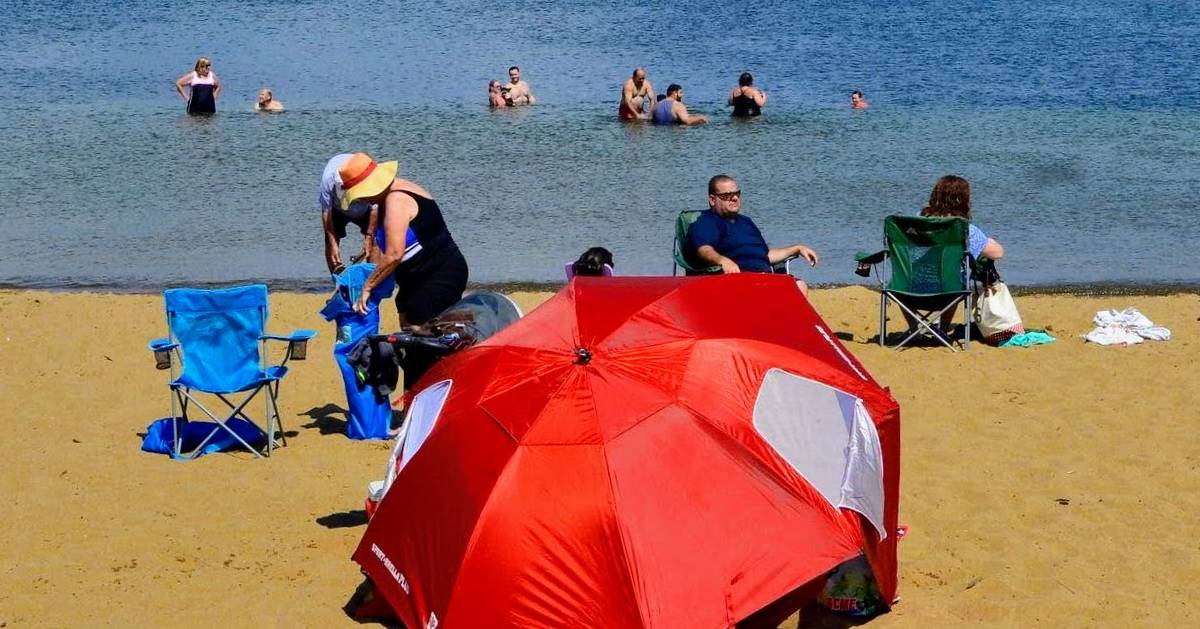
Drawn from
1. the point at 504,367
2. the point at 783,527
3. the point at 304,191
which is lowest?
the point at 304,191

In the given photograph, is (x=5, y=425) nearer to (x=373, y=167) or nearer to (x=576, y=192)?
(x=373, y=167)

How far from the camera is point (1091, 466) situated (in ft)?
22.4

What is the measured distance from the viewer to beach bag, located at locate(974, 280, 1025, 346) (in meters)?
9.20

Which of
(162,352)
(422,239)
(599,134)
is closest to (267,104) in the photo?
(599,134)

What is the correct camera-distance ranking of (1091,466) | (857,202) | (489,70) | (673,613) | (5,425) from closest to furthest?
1. (673,613)
2. (1091,466)
3. (5,425)
4. (857,202)
5. (489,70)

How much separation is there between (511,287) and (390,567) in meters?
6.80

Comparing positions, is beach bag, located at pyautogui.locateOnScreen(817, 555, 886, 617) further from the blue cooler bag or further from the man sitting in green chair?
the man sitting in green chair

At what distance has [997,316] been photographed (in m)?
9.20

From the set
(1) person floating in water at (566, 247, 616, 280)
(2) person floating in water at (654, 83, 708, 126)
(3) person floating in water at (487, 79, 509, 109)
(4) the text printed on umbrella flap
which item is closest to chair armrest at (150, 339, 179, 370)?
(1) person floating in water at (566, 247, 616, 280)

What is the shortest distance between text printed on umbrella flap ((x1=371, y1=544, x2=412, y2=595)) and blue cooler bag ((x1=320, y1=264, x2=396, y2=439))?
2.24 meters

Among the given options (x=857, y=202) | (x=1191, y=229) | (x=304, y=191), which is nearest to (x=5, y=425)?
(x=304, y=191)

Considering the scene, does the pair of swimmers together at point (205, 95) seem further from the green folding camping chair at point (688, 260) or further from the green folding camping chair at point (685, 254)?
the green folding camping chair at point (688, 260)

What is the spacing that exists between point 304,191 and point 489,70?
10.1m

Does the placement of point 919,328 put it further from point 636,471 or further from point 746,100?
point 746,100
